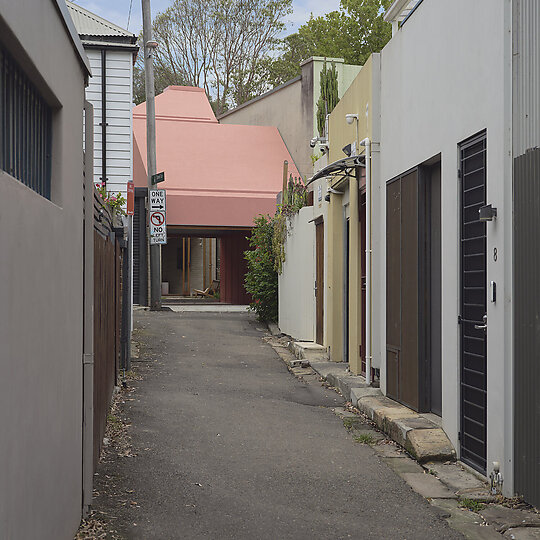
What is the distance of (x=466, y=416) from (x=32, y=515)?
13.1 feet

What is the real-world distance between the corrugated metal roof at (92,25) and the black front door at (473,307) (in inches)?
409

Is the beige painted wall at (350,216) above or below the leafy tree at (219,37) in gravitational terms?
below

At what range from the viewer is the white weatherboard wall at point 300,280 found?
1407cm

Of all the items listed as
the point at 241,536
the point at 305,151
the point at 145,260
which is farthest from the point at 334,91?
the point at 241,536

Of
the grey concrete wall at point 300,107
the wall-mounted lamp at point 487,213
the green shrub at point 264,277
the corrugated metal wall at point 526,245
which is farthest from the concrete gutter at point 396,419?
the grey concrete wall at point 300,107

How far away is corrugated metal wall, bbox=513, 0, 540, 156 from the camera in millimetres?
4996

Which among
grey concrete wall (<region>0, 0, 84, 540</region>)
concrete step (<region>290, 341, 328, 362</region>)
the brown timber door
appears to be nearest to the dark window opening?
grey concrete wall (<region>0, 0, 84, 540</region>)

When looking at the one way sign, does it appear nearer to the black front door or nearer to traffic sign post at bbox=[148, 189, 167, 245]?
traffic sign post at bbox=[148, 189, 167, 245]

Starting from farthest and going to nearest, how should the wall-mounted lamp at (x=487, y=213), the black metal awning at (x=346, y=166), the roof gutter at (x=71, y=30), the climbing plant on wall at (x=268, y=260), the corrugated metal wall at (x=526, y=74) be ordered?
1. the climbing plant on wall at (x=268, y=260)
2. the black metal awning at (x=346, y=166)
3. the wall-mounted lamp at (x=487, y=213)
4. the corrugated metal wall at (x=526, y=74)
5. the roof gutter at (x=71, y=30)

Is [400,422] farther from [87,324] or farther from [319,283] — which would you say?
[319,283]

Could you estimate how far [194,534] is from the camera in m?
4.64

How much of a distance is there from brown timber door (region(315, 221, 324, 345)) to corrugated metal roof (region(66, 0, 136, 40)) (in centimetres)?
540

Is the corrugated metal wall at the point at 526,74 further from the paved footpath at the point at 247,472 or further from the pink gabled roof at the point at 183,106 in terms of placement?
the pink gabled roof at the point at 183,106

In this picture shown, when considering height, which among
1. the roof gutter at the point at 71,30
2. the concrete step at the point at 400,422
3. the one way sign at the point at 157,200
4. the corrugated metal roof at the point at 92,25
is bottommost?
the concrete step at the point at 400,422
